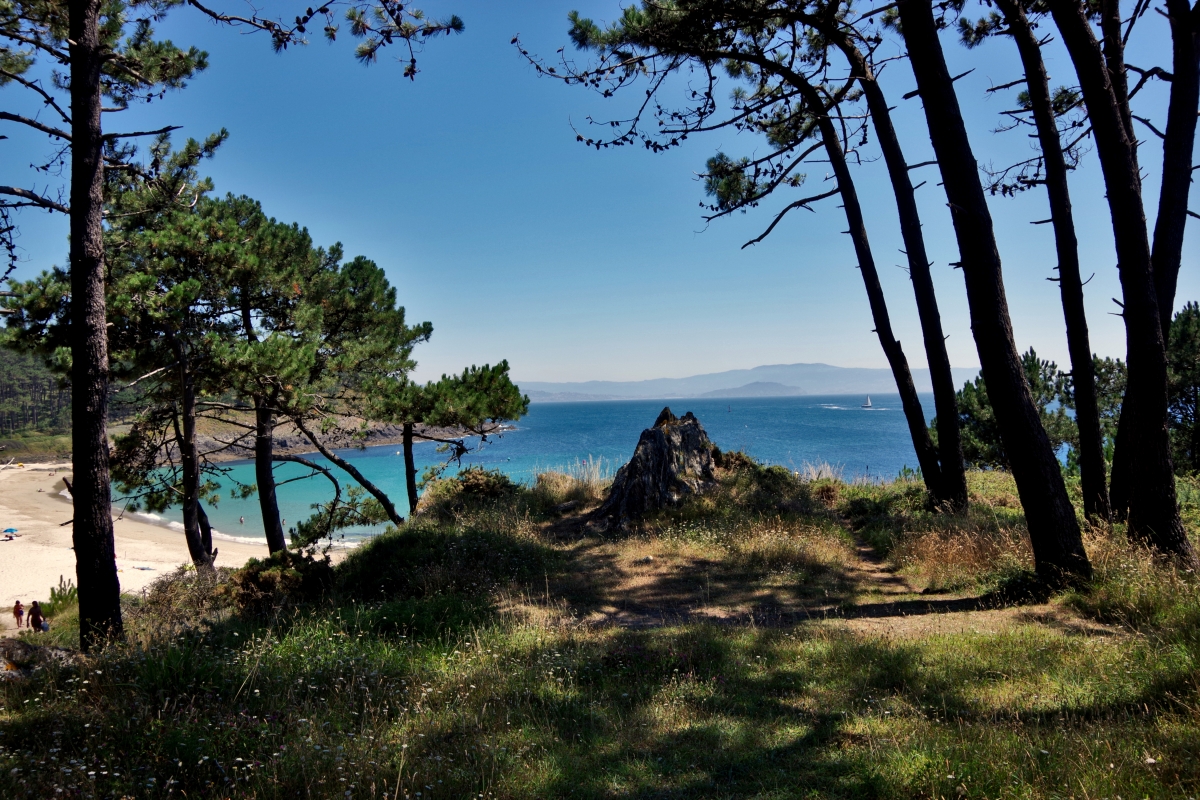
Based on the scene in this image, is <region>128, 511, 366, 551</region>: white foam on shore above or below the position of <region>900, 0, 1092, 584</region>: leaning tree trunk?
below

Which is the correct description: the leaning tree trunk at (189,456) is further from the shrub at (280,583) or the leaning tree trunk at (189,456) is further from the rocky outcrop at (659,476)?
the rocky outcrop at (659,476)

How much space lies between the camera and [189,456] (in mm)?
11914

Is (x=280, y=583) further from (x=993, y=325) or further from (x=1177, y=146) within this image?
(x=1177, y=146)

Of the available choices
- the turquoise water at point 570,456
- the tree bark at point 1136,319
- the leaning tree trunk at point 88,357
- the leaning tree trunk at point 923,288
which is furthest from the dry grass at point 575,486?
the turquoise water at point 570,456

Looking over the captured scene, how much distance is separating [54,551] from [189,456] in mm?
21623

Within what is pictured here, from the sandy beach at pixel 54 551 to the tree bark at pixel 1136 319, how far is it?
17.4m

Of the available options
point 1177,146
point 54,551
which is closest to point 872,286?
point 1177,146

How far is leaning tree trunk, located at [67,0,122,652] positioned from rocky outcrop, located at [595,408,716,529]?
7.41m

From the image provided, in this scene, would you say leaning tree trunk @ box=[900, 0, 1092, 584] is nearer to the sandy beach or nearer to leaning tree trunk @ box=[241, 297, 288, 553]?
leaning tree trunk @ box=[241, 297, 288, 553]

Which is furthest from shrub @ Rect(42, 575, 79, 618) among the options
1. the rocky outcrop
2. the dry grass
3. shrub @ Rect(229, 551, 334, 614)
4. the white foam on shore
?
the rocky outcrop

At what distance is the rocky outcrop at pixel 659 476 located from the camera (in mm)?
11430

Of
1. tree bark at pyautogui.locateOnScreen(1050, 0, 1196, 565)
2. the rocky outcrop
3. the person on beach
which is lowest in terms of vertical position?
the person on beach

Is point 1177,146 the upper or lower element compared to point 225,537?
upper

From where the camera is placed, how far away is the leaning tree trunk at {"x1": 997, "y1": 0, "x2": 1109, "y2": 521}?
7973mm
